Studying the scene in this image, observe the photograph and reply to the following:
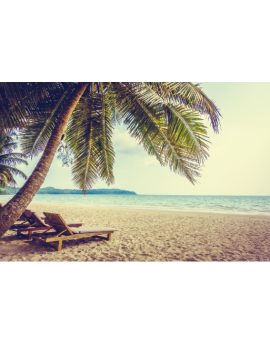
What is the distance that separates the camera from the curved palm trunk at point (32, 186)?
9.20ft

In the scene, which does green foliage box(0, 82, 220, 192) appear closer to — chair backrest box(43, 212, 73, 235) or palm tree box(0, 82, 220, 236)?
palm tree box(0, 82, 220, 236)

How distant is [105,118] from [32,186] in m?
2.80

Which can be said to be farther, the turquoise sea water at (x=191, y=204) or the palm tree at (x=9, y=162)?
the turquoise sea water at (x=191, y=204)

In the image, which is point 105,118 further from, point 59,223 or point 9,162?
point 9,162

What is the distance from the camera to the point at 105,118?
5047 millimetres

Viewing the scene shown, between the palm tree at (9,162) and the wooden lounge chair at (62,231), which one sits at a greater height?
the palm tree at (9,162)

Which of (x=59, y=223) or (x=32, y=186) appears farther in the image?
(x=59, y=223)

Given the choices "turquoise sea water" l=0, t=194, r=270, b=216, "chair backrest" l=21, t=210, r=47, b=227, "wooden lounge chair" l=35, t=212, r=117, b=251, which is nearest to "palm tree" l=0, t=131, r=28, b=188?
"chair backrest" l=21, t=210, r=47, b=227

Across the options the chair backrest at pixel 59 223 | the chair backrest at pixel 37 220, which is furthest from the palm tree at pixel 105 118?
the chair backrest at pixel 37 220

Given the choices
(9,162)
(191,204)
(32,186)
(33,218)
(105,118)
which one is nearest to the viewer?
(32,186)

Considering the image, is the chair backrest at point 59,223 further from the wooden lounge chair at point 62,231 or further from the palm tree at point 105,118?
the palm tree at point 105,118

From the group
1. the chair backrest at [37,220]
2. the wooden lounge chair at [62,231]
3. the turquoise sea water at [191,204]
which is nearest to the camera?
the wooden lounge chair at [62,231]

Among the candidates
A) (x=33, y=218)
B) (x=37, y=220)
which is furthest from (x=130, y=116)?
(x=33, y=218)
